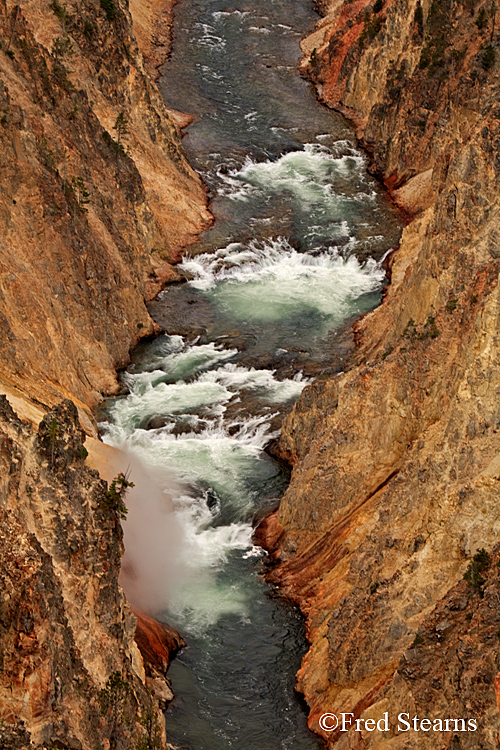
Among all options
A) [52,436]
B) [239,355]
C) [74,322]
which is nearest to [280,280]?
[239,355]

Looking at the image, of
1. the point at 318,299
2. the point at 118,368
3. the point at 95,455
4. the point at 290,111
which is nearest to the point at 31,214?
the point at 118,368

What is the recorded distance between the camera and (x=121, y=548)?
92.0ft

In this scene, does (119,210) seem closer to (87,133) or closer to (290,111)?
(87,133)

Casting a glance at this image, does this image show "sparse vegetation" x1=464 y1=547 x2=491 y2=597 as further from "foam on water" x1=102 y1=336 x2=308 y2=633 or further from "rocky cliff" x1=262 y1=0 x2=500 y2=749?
"foam on water" x1=102 y1=336 x2=308 y2=633

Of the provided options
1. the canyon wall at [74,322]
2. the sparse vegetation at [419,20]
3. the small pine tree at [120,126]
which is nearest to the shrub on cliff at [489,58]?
the sparse vegetation at [419,20]

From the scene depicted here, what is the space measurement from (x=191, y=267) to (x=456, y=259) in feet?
65.7

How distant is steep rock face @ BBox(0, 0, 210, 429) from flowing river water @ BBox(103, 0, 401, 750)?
193 centimetres

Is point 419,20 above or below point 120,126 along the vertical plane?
above

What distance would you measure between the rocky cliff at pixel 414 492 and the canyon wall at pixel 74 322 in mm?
5103

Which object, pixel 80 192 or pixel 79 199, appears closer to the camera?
pixel 79 199

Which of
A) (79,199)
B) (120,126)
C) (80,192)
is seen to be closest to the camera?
(79,199)

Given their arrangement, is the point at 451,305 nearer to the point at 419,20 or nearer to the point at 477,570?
the point at 477,570

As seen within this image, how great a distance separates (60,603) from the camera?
76.2 feet

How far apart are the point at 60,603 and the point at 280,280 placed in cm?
3287
